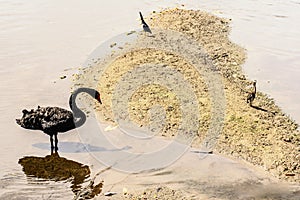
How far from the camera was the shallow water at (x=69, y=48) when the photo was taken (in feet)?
25.1

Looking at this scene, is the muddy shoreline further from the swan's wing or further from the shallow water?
the swan's wing

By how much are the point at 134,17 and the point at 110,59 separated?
5.35 m

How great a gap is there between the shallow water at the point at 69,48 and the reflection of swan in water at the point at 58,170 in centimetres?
→ 15

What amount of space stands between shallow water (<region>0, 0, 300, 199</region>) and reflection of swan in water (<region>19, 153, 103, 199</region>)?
5.8 inches

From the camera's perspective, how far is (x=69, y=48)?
12.7 meters

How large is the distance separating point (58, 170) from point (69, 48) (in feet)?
22.3

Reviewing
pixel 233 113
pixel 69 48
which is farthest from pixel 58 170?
pixel 69 48

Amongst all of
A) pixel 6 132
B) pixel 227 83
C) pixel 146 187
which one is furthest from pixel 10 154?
pixel 227 83

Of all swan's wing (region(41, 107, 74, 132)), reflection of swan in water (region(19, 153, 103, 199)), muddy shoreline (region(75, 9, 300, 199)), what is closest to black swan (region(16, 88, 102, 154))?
swan's wing (region(41, 107, 74, 132))

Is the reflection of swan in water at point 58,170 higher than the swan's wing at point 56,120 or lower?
lower

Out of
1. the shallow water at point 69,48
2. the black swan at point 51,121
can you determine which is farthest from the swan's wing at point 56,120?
the shallow water at point 69,48

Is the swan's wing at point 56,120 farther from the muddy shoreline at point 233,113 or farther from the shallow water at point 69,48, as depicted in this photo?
the muddy shoreline at point 233,113

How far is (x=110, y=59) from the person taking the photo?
37.6ft

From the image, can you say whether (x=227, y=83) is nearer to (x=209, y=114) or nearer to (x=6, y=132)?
(x=209, y=114)
